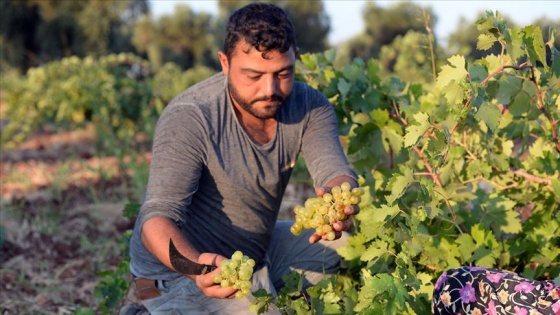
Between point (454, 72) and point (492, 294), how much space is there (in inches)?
28.6

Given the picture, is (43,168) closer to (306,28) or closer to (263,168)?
(263,168)

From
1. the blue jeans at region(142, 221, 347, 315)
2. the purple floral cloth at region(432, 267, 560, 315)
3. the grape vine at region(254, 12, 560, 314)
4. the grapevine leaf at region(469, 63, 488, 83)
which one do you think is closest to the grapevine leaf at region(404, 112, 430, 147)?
the grape vine at region(254, 12, 560, 314)

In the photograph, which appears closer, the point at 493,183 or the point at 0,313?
the point at 493,183

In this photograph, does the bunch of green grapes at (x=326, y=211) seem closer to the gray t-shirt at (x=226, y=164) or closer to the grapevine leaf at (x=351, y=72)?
the gray t-shirt at (x=226, y=164)

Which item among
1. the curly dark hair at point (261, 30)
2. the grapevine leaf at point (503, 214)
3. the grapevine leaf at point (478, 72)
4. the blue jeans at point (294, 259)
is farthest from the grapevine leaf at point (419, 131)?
the blue jeans at point (294, 259)

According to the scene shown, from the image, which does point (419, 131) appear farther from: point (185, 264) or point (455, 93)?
point (185, 264)

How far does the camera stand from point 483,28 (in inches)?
96.0

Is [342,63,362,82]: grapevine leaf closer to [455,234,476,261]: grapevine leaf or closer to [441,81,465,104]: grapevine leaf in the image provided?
[455,234,476,261]: grapevine leaf

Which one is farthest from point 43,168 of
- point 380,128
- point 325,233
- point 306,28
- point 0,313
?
point 306,28

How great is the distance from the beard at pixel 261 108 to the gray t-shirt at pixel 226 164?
0.32 feet

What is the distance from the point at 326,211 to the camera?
2.35m

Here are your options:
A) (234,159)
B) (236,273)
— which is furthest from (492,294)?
(234,159)

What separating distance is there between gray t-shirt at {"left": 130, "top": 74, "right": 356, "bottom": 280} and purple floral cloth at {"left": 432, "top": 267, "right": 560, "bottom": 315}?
0.59 meters

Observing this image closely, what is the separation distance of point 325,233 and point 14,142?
301 inches
